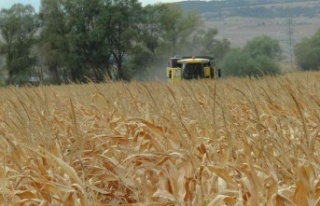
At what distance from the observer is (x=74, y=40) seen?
5322 centimetres

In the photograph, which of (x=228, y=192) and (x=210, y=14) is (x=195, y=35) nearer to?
(x=228, y=192)

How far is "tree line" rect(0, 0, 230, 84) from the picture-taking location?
53188 mm

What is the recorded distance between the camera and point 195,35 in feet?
262

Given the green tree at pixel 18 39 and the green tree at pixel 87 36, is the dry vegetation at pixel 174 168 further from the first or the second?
the green tree at pixel 18 39

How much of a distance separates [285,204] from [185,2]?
7294 inches

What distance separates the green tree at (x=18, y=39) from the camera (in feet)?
182

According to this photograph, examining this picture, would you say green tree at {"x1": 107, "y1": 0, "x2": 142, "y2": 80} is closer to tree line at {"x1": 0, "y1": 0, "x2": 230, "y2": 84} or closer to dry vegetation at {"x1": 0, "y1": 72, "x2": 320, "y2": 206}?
tree line at {"x1": 0, "y1": 0, "x2": 230, "y2": 84}

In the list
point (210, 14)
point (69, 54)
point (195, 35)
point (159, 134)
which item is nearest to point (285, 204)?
point (159, 134)

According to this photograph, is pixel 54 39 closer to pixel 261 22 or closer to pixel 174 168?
pixel 174 168

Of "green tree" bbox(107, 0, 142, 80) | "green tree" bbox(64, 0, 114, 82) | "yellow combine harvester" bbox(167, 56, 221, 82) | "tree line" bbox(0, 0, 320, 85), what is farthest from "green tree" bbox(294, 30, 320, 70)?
"yellow combine harvester" bbox(167, 56, 221, 82)

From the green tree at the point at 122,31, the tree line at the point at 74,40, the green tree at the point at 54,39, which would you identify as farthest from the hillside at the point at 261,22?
the green tree at the point at 54,39

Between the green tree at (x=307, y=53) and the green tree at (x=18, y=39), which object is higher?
the green tree at (x=18, y=39)

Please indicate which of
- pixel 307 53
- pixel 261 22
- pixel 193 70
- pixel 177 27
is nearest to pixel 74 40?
pixel 177 27

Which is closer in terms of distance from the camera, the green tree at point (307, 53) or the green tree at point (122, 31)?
the green tree at point (122, 31)
